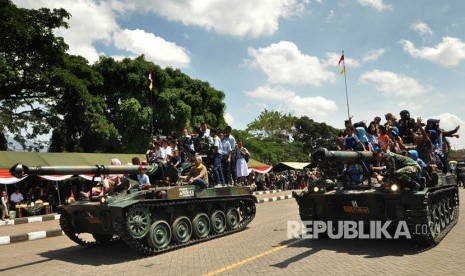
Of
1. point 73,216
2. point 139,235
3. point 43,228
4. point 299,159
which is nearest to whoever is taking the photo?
point 139,235

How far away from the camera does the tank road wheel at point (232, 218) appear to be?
12.0m

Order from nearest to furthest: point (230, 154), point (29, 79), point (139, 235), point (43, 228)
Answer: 1. point (139, 235)
2. point (230, 154)
3. point (43, 228)
4. point (29, 79)

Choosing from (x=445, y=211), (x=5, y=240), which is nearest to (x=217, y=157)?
(x=445, y=211)

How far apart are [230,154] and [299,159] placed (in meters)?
42.8

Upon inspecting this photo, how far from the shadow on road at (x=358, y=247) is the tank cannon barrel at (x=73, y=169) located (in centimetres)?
396

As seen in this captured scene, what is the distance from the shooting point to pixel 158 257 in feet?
A: 29.9

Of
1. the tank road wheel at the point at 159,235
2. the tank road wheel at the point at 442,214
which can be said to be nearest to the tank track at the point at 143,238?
the tank road wheel at the point at 159,235

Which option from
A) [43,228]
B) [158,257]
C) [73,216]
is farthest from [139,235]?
[43,228]

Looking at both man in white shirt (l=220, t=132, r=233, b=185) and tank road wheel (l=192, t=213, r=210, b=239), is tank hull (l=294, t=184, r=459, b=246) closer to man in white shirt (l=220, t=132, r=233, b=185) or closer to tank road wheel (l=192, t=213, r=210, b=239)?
tank road wheel (l=192, t=213, r=210, b=239)

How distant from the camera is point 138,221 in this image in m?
9.05

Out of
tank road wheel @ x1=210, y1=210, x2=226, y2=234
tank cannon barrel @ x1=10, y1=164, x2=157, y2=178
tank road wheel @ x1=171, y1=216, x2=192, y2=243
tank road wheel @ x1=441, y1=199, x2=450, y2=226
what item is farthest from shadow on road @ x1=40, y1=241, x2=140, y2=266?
tank road wheel @ x1=441, y1=199, x2=450, y2=226

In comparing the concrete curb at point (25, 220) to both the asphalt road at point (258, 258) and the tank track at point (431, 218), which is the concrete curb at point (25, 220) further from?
the tank track at point (431, 218)

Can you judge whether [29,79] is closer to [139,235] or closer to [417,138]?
[139,235]

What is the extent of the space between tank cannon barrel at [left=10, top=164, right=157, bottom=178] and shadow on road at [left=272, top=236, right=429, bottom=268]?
3961 millimetres
